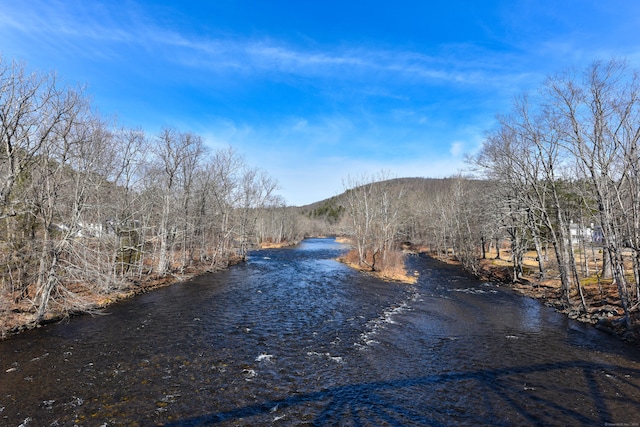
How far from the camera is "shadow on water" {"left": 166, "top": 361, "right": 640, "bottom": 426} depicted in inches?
301

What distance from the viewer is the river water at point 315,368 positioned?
7824mm

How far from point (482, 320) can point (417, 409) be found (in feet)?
31.6

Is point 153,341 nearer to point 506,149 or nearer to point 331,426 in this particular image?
point 331,426

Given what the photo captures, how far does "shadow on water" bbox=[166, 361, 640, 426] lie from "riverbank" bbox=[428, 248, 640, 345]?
15.3 ft

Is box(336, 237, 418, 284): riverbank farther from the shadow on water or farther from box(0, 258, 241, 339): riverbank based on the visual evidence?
box(0, 258, 241, 339): riverbank

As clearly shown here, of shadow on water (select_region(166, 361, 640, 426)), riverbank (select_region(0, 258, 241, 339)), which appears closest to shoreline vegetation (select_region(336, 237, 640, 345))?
shadow on water (select_region(166, 361, 640, 426))

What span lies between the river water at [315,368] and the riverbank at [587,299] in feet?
2.36

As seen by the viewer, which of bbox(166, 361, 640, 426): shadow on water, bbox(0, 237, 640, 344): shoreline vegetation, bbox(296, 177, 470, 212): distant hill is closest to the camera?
bbox(166, 361, 640, 426): shadow on water

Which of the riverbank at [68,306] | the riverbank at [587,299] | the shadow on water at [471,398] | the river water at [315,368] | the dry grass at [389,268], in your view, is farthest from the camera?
the dry grass at [389,268]

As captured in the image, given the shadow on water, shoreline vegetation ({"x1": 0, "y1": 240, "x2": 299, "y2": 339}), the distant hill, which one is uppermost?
the distant hill

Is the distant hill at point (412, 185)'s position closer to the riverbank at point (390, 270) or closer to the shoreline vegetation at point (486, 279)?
the riverbank at point (390, 270)

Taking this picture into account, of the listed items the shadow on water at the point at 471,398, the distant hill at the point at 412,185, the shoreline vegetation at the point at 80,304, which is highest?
the distant hill at the point at 412,185

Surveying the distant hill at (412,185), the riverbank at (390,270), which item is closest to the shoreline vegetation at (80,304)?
the riverbank at (390,270)

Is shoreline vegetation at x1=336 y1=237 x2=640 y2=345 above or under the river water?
above
